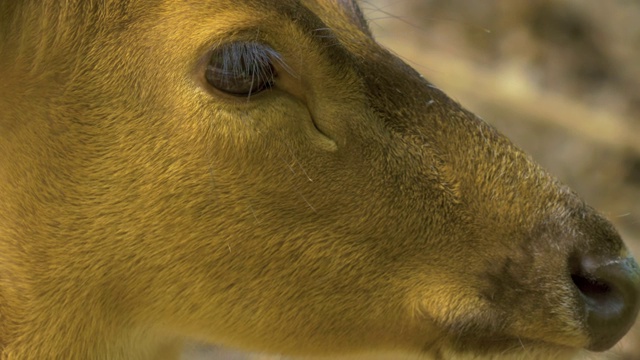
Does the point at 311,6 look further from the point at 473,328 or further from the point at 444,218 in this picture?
the point at 473,328

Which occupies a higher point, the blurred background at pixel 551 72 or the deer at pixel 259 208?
the blurred background at pixel 551 72

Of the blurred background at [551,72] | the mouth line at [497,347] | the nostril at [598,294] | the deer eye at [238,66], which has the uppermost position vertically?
the blurred background at [551,72]

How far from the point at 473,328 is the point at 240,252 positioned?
654 mm

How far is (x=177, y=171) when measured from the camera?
2533mm

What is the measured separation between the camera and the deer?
251 centimetres

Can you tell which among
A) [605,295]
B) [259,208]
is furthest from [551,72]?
[259,208]

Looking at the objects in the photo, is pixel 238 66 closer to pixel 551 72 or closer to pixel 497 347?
pixel 497 347

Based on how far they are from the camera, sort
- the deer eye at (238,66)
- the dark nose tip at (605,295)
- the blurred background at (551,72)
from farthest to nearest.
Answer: the blurred background at (551,72) < the dark nose tip at (605,295) < the deer eye at (238,66)

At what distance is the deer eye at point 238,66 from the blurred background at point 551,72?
3.44 m

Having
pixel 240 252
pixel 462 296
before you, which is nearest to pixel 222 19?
pixel 240 252

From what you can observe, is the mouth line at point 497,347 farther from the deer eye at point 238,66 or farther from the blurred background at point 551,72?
the blurred background at point 551,72

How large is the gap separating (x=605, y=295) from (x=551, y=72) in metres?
4.50

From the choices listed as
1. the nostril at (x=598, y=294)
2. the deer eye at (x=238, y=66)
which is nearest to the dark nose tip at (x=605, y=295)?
the nostril at (x=598, y=294)

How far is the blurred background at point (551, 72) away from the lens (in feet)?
20.3
